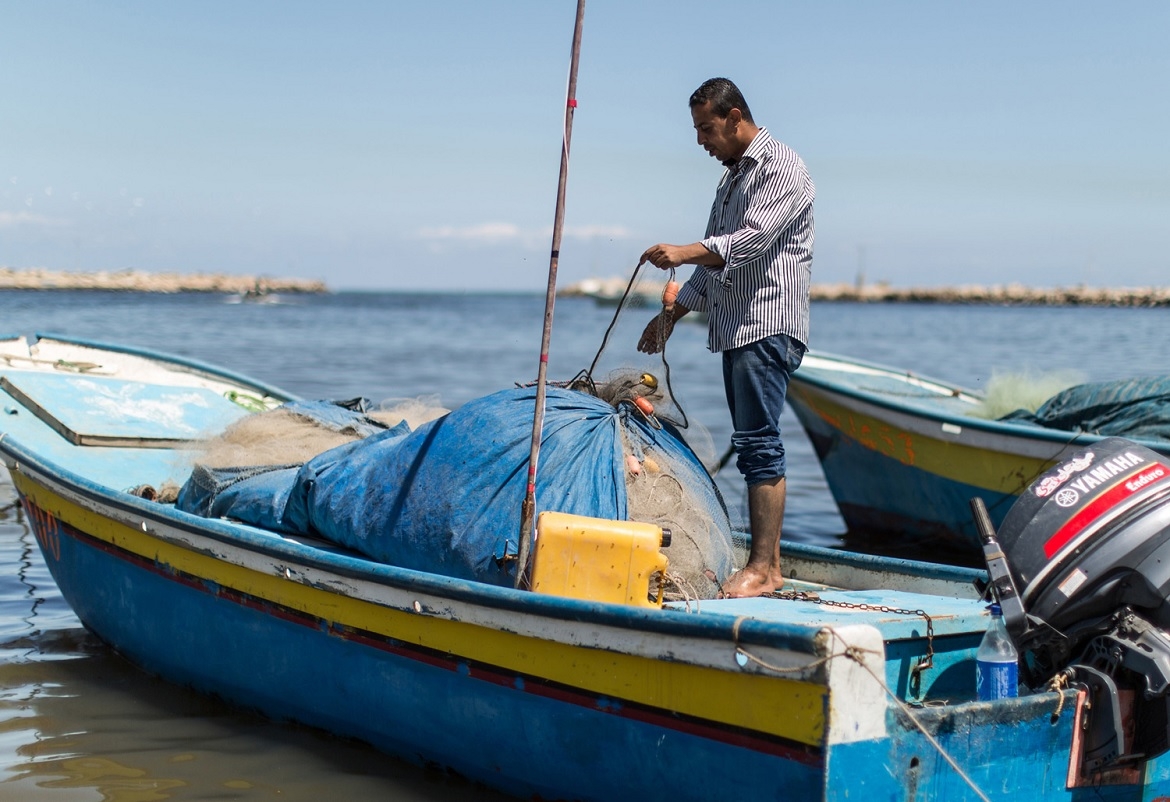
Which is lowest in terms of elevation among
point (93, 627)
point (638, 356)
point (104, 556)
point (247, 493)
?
point (93, 627)

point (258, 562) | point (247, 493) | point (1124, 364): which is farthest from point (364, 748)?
point (1124, 364)

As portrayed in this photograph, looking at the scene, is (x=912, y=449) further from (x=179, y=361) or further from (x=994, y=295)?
(x=994, y=295)

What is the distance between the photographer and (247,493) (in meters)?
4.98

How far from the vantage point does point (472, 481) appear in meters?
4.05

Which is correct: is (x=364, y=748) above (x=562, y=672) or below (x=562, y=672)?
below

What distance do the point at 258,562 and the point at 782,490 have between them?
190cm

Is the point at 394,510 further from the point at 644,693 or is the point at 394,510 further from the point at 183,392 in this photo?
the point at 183,392

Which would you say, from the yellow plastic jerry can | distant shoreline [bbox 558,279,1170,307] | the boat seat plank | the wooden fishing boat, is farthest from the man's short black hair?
distant shoreline [bbox 558,279,1170,307]

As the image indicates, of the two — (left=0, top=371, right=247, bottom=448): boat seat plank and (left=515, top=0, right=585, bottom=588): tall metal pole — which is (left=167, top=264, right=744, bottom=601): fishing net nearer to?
(left=515, top=0, right=585, bottom=588): tall metal pole

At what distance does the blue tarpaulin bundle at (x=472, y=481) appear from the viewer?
13.0 feet

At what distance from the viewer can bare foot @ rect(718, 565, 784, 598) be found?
166 inches

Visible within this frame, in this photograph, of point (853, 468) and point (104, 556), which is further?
point (853, 468)

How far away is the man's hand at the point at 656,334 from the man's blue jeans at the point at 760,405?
18.3 inches

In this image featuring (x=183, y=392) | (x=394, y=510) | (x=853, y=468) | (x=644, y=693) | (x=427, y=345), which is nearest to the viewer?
(x=644, y=693)
